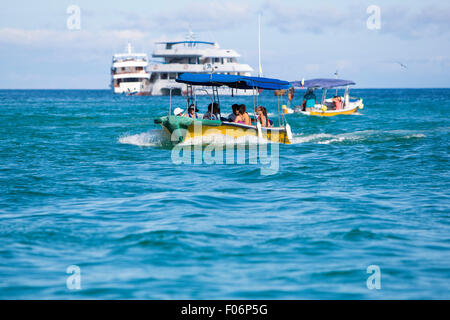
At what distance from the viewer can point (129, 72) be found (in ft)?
327

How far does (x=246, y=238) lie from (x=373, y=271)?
5.68 ft

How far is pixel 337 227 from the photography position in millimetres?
7910

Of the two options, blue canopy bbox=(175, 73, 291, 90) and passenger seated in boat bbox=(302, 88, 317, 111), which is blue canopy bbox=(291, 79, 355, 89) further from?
blue canopy bbox=(175, 73, 291, 90)

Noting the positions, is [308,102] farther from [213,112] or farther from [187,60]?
[187,60]

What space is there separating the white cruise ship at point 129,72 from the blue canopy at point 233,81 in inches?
3167

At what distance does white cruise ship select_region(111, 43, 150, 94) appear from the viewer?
9869 centimetres

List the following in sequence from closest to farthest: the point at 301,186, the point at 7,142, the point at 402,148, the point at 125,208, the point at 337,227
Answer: the point at 337,227, the point at 125,208, the point at 301,186, the point at 402,148, the point at 7,142

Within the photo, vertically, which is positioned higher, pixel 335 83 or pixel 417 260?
pixel 335 83

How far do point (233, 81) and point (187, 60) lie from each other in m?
69.2

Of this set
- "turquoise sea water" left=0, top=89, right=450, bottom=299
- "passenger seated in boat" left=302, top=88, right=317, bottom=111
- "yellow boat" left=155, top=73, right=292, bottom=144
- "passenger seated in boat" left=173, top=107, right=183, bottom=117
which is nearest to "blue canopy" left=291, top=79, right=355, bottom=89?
"passenger seated in boat" left=302, top=88, right=317, bottom=111

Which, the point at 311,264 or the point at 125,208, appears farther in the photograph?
the point at 125,208

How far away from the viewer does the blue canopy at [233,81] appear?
16797 mm
